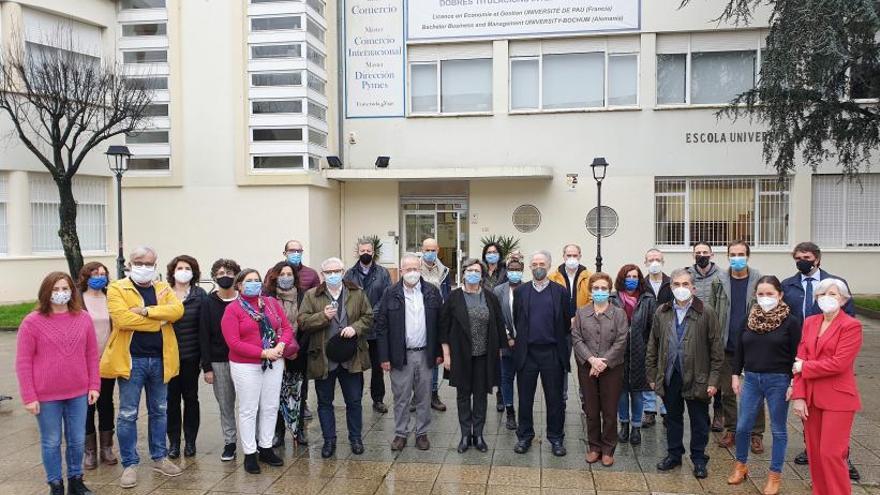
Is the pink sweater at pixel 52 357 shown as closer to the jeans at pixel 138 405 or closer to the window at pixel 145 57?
the jeans at pixel 138 405

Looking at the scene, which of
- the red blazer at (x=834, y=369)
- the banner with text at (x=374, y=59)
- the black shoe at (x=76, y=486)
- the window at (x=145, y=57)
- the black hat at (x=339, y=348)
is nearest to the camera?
the red blazer at (x=834, y=369)

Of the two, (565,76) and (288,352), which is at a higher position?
(565,76)

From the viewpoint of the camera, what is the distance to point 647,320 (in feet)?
20.8

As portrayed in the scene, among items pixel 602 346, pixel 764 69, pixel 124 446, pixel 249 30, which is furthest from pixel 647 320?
pixel 249 30

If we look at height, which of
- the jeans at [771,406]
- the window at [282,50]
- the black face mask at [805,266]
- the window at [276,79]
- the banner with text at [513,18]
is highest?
the banner with text at [513,18]


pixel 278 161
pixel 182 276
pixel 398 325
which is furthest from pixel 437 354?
pixel 278 161

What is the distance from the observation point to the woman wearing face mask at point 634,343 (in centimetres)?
633

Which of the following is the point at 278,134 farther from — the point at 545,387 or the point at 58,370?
the point at 58,370

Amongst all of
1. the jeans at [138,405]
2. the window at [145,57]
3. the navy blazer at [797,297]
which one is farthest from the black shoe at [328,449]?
the window at [145,57]

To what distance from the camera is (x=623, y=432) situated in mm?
6602

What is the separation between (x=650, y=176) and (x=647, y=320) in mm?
12312

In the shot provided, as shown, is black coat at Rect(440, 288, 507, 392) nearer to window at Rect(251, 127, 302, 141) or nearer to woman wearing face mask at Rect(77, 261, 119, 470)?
woman wearing face mask at Rect(77, 261, 119, 470)

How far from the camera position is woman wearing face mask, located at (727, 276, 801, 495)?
202 inches

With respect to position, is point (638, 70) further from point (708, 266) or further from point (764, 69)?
point (708, 266)
